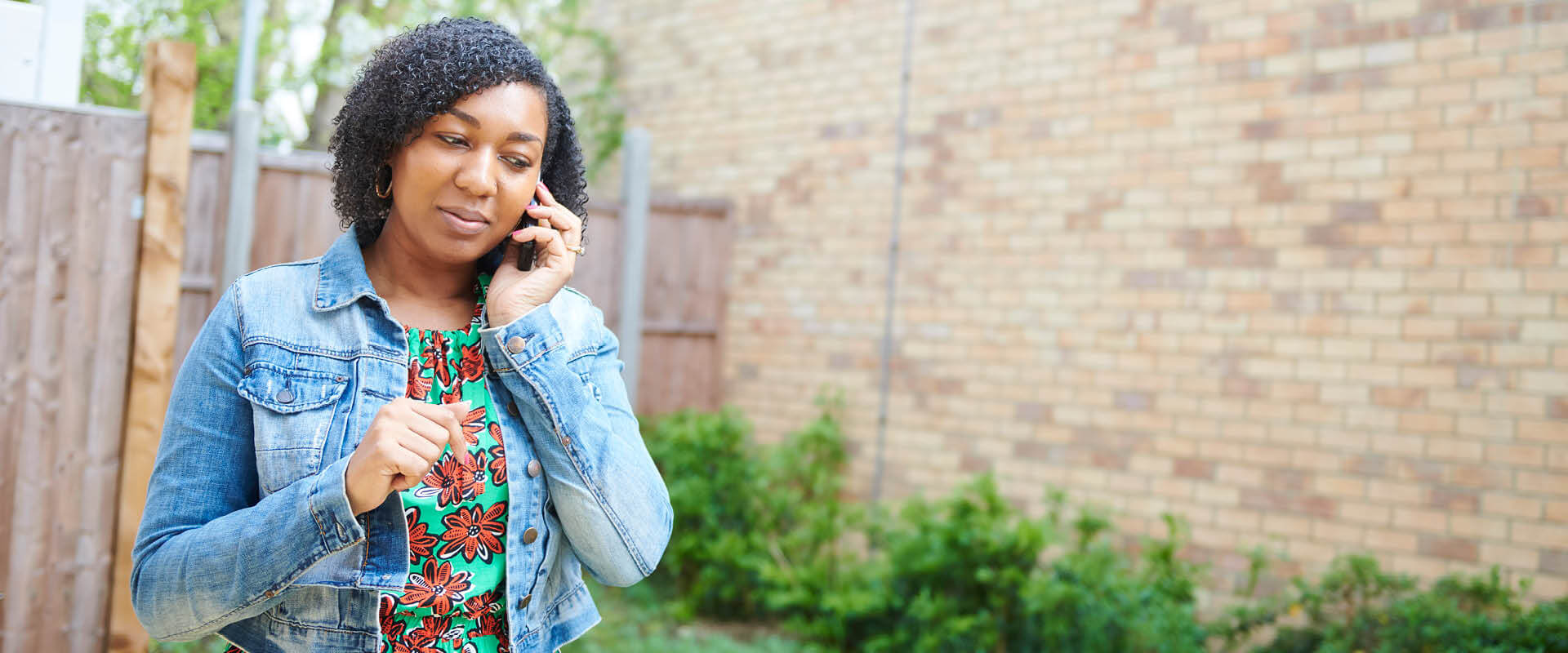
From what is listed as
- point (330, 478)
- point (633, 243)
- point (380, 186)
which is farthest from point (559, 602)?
point (633, 243)

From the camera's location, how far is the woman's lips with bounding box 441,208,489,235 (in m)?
1.62

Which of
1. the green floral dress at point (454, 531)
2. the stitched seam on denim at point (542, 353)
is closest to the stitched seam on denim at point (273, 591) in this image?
the green floral dress at point (454, 531)

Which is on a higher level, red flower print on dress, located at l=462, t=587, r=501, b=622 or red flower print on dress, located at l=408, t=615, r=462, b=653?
red flower print on dress, located at l=462, t=587, r=501, b=622

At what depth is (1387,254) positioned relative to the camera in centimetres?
454

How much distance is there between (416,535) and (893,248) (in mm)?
4898

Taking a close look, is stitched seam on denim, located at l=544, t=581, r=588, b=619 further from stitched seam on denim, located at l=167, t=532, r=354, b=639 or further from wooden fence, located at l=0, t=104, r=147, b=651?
wooden fence, located at l=0, t=104, r=147, b=651

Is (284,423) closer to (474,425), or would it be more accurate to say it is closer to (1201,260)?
(474,425)

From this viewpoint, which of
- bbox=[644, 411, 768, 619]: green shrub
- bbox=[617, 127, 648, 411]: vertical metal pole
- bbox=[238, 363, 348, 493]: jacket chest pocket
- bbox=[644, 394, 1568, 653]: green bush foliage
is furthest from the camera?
bbox=[617, 127, 648, 411]: vertical metal pole

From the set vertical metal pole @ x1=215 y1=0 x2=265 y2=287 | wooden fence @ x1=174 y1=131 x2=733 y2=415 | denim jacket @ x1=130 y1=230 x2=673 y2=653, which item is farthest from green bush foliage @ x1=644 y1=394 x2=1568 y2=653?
denim jacket @ x1=130 y1=230 x2=673 y2=653

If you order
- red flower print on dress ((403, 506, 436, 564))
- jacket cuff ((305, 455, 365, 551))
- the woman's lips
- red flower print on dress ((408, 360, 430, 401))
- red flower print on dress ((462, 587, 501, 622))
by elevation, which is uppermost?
the woman's lips

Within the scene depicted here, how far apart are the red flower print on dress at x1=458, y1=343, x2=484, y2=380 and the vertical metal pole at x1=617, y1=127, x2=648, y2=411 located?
194 inches

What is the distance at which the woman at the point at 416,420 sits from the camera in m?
1.43

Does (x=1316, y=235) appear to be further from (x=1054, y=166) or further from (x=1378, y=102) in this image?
(x=1054, y=166)

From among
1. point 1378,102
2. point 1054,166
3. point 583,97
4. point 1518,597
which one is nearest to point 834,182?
point 1054,166
